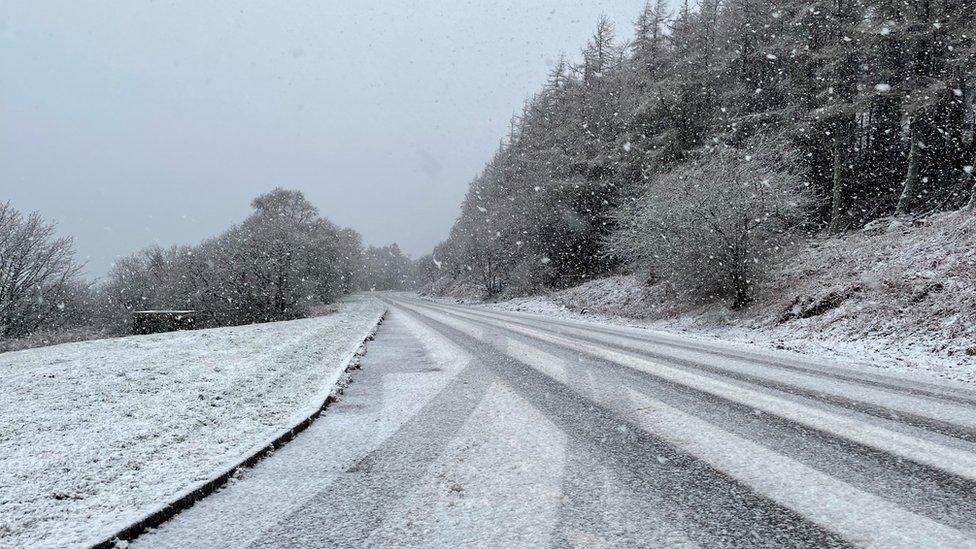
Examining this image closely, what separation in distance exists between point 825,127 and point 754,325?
12705mm

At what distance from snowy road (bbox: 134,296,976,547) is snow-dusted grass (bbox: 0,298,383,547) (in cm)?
43

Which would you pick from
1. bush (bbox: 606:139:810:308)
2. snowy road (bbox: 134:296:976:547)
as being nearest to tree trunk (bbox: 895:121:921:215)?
bush (bbox: 606:139:810:308)

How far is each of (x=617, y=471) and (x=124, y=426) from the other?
14.2 feet

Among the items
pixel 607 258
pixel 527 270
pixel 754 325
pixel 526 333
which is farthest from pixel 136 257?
pixel 754 325

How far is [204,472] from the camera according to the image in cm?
328

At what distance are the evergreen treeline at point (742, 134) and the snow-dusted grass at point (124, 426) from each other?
43.8 ft

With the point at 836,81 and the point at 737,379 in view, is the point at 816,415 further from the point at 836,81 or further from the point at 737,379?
the point at 836,81

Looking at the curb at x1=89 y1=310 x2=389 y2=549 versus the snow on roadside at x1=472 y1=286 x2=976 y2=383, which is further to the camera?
the snow on roadside at x1=472 y1=286 x2=976 y2=383

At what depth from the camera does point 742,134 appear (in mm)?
23672

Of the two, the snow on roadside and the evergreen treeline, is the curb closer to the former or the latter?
the snow on roadside

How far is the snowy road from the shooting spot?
2.44 meters

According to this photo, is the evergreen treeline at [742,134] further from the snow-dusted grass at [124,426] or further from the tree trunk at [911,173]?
the snow-dusted grass at [124,426]

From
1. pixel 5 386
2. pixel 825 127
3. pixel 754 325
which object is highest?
pixel 825 127

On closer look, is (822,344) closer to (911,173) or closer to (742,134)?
(911,173)
